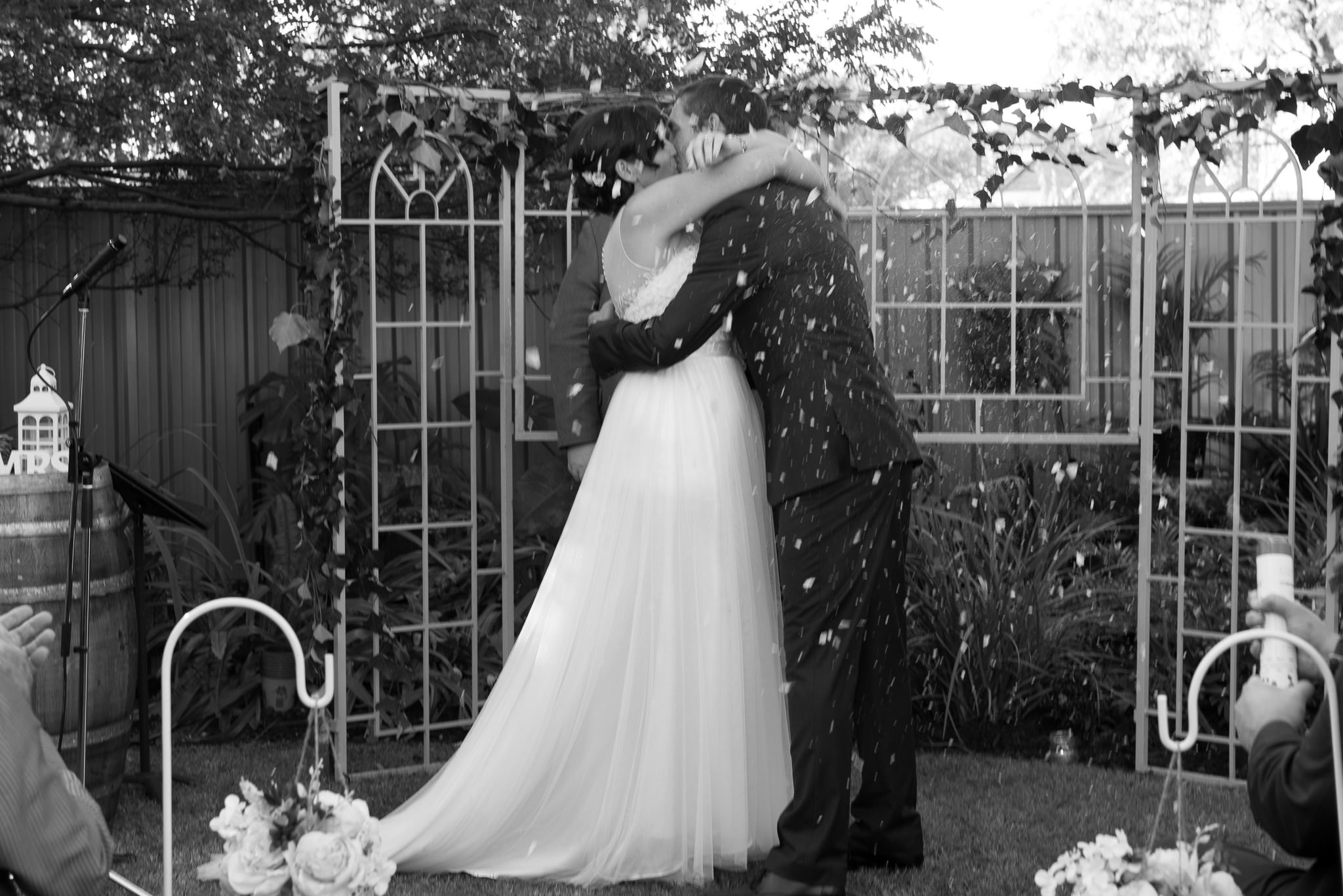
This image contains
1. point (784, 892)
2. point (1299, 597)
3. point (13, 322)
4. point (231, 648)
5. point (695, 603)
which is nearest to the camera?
point (784, 892)

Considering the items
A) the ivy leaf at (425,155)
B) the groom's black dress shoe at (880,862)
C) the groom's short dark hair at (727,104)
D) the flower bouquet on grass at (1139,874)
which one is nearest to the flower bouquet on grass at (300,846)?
the flower bouquet on grass at (1139,874)

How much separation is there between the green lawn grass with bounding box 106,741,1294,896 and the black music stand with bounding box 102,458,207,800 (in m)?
0.07

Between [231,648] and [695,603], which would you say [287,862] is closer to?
[695,603]

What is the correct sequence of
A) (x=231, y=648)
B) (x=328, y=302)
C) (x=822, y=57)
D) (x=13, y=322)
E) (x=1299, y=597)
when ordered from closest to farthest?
1. (x=328, y=302)
2. (x=1299, y=597)
3. (x=231, y=648)
4. (x=822, y=57)
5. (x=13, y=322)

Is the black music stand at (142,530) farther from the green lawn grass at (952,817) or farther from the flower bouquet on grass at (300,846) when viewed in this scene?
the flower bouquet on grass at (300,846)

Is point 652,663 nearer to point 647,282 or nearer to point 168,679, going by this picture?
point 647,282

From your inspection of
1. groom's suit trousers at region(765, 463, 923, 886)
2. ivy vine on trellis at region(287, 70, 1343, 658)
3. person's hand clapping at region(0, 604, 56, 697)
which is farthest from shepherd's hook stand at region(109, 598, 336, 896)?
ivy vine on trellis at region(287, 70, 1343, 658)

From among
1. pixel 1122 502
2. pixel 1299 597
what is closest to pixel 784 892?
pixel 1299 597

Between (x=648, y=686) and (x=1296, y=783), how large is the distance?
1.84 metres

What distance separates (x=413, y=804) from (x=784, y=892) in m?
0.92

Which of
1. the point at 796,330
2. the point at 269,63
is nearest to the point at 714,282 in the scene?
the point at 796,330

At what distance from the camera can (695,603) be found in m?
3.57

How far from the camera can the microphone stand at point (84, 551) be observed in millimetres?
3574

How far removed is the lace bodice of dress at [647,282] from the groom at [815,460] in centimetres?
8
